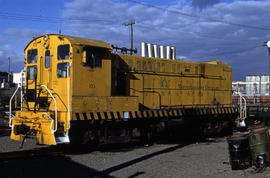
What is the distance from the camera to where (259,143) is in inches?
282

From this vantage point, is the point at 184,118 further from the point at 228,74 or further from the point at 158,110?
the point at 228,74

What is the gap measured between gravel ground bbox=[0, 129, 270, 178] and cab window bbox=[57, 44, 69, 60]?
119 inches

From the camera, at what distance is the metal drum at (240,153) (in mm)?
6977

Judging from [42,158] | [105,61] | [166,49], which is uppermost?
[166,49]

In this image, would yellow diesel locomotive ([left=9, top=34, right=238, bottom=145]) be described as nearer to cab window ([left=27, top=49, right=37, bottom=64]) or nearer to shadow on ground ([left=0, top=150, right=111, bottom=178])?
cab window ([left=27, top=49, right=37, bottom=64])

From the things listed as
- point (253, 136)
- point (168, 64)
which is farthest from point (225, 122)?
point (253, 136)

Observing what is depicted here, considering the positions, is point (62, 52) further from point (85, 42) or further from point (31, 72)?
point (31, 72)

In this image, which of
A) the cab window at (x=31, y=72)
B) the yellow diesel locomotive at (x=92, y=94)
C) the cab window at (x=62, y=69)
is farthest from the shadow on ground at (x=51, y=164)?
the cab window at (x=31, y=72)

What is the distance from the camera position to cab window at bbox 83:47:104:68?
9289mm

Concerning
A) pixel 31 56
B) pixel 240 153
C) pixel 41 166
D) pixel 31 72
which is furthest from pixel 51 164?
pixel 240 153

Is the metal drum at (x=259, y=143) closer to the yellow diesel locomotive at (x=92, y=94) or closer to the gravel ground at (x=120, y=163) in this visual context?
the gravel ground at (x=120, y=163)

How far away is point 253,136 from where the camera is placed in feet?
23.9

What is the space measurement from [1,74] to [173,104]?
4944 centimetres

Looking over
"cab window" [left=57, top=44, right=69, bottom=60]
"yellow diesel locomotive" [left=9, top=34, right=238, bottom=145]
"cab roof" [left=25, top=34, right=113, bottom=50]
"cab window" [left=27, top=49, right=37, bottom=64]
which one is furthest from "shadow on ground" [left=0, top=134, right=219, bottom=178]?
"cab roof" [left=25, top=34, right=113, bottom=50]
